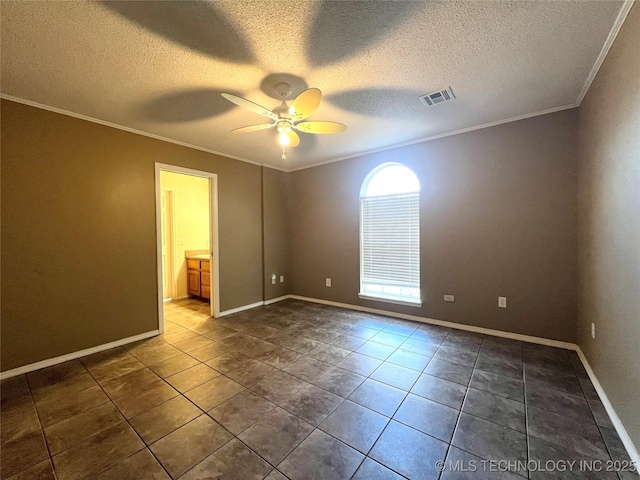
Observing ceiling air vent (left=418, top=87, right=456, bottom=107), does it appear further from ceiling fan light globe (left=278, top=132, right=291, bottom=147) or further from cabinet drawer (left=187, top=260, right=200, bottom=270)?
cabinet drawer (left=187, top=260, right=200, bottom=270)

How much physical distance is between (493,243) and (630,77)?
1.84 metres

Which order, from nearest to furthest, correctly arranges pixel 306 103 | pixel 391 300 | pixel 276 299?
pixel 306 103 < pixel 391 300 < pixel 276 299

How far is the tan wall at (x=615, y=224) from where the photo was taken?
1.42 metres

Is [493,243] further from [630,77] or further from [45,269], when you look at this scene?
[45,269]

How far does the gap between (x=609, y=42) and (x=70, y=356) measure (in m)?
5.26

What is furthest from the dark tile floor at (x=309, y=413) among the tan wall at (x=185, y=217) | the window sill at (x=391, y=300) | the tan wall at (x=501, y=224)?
the tan wall at (x=185, y=217)

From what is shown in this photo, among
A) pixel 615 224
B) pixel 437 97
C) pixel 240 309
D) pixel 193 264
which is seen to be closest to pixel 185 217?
pixel 193 264

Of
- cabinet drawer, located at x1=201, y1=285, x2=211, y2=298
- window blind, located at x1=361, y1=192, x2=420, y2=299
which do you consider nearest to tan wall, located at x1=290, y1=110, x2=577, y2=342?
window blind, located at x1=361, y1=192, x2=420, y2=299

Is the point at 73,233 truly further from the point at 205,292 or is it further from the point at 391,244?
the point at 391,244

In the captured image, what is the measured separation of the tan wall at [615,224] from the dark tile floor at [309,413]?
30cm

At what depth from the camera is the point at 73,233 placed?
260cm

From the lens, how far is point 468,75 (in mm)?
2029

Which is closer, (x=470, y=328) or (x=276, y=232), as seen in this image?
(x=470, y=328)

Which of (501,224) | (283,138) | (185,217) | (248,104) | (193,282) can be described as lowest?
(193,282)
